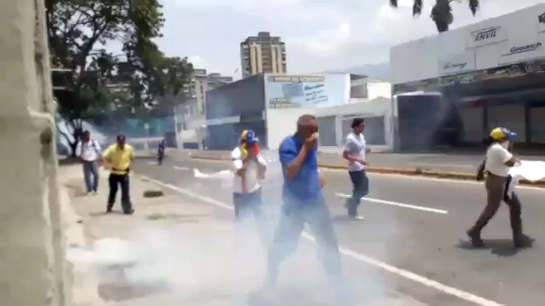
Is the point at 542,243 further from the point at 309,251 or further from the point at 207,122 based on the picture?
the point at 207,122

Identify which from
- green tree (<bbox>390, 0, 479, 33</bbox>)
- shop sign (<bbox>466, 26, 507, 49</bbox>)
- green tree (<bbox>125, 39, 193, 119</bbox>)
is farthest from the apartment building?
shop sign (<bbox>466, 26, 507, 49</bbox>)

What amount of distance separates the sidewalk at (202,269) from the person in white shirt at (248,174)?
1.57ft

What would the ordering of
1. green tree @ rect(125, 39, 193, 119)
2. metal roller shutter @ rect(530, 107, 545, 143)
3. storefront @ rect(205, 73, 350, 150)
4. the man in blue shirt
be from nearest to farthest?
1. the man in blue shirt
2. metal roller shutter @ rect(530, 107, 545, 143)
3. green tree @ rect(125, 39, 193, 119)
4. storefront @ rect(205, 73, 350, 150)

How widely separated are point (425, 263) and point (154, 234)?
13.0 ft

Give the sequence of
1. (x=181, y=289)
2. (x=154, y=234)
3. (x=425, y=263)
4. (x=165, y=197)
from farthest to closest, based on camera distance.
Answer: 1. (x=165, y=197)
2. (x=154, y=234)
3. (x=425, y=263)
4. (x=181, y=289)

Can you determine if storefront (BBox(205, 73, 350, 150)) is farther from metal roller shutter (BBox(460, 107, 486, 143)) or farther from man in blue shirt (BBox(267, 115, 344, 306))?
man in blue shirt (BBox(267, 115, 344, 306))

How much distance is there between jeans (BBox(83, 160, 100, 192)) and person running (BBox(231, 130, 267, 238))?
7461mm

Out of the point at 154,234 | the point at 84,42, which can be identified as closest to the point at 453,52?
the point at 84,42

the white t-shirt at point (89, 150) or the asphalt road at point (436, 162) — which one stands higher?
the white t-shirt at point (89, 150)

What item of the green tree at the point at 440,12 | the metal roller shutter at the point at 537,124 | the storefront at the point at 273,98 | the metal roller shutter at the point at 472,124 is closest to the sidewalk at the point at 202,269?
the metal roller shutter at the point at 537,124

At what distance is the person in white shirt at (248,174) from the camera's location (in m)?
7.00

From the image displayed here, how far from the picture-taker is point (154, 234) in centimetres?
860

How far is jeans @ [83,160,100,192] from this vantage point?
1387 cm

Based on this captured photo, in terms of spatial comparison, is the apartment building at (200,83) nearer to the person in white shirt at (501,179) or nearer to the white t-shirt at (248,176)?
the white t-shirt at (248,176)
